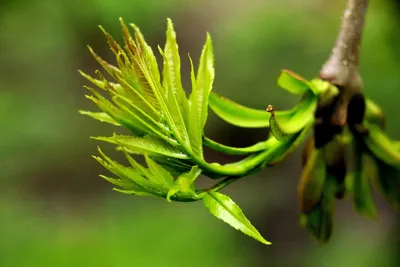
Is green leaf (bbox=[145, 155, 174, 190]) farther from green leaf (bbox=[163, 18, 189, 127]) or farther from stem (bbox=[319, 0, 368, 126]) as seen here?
stem (bbox=[319, 0, 368, 126])

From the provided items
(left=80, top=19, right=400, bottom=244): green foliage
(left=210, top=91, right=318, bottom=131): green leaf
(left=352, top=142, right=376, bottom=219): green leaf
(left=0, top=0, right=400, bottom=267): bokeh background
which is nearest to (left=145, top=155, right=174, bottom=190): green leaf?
(left=80, top=19, right=400, bottom=244): green foliage

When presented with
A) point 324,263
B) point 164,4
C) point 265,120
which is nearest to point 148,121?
point 265,120

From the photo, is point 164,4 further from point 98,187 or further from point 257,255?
point 257,255

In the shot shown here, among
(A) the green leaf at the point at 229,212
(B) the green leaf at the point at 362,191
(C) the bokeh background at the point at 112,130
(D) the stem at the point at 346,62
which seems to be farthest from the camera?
(C) the bokeh background at the point at 112,130

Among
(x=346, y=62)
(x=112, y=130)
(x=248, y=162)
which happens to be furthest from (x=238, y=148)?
(x=112, y=130)

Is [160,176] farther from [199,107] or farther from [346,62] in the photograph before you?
[346,62]

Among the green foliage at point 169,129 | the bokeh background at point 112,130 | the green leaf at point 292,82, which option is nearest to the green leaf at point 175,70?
the green foliage at point 169,129

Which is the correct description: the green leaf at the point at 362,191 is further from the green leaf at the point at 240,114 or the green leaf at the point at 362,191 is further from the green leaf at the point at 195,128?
the green leaf at the point at 195,128
